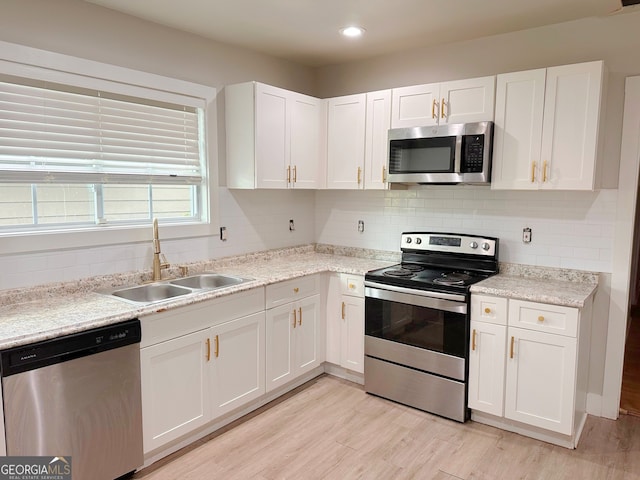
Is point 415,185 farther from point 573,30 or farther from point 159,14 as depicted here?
point 159,14

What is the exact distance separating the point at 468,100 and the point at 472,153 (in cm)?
39

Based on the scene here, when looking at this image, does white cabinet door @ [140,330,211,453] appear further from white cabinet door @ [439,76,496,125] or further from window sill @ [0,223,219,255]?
white cabinet door @ [439,76,496,125]

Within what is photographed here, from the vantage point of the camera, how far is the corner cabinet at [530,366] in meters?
2.65

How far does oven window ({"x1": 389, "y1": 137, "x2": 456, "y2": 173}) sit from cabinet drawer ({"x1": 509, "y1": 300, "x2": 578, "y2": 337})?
103cm

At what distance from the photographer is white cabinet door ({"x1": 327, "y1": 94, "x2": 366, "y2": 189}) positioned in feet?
12.1

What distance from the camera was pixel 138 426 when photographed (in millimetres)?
2389

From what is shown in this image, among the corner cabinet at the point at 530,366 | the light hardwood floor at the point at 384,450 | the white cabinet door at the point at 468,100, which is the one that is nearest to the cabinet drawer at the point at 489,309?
the corner cabinet at the point at 530,366

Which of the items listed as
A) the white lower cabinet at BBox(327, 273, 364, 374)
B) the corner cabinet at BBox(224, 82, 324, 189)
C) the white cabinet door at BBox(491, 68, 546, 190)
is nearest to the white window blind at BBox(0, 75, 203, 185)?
the corner cabinet at BBox(224, 82, 324, 189)

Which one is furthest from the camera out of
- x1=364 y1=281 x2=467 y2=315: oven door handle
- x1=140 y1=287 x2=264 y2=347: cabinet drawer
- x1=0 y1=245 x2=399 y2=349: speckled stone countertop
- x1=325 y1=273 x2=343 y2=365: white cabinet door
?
x1=325 y1=273 x2=343 y2=365: white cabinet door

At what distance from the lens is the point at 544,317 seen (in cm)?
268

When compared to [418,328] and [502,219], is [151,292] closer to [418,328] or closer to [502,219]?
[418,328]

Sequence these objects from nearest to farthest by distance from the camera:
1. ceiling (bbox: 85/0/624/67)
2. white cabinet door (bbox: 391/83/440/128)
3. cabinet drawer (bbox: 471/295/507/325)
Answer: ceiling (bbox: 85/0/624/67), cabinet drawer (bbox: 471/295/507/325), white cabinet door (bbox: 391/83/440/128)

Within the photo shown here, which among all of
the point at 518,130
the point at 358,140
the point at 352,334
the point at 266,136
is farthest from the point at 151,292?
the point at 518,130

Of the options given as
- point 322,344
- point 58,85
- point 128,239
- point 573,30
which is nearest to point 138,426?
point 128,239
